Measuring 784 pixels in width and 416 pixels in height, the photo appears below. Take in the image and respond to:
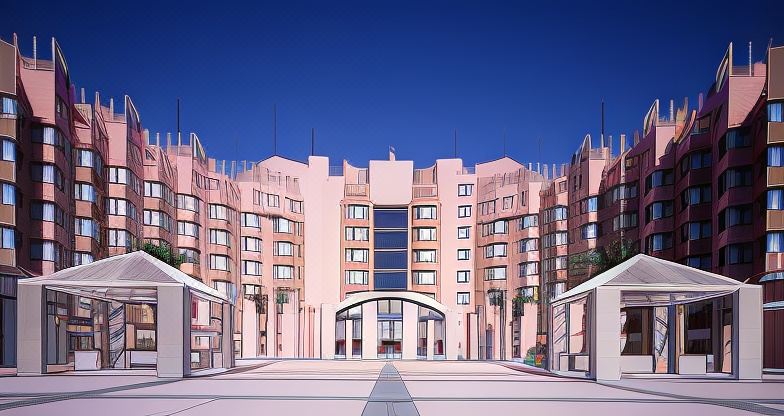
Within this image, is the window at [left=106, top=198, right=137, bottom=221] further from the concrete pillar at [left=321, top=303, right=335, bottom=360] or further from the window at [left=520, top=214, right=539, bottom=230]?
the window at [left=520, top=214, right=539, bottom=230]

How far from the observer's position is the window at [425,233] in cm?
10244

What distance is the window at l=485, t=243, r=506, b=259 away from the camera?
9950cm

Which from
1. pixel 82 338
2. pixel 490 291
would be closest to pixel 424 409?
pixel 82 338

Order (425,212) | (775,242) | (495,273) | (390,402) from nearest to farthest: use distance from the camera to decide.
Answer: (390,402) → (775,242) → (495,273) → (425,212)

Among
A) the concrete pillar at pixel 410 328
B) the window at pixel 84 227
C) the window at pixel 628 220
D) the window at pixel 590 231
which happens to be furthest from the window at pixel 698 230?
the window at pixel 84 227

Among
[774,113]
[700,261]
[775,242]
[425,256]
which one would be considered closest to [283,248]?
[425,256]

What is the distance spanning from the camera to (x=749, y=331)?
104 feet

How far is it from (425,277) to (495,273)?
27.7ft

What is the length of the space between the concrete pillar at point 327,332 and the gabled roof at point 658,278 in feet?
150

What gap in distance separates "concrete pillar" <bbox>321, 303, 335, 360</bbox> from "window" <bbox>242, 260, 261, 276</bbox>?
65.8ft

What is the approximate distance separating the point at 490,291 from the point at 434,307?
2480 cm

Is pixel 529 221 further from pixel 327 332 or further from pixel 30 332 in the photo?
pixel 30 332

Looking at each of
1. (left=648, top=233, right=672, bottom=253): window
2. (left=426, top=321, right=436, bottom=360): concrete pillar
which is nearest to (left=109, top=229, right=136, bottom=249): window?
(left=426, top=321, right=436, bottom=360): concrete pillar

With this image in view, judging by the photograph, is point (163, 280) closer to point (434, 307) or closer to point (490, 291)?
point (434, 307)
